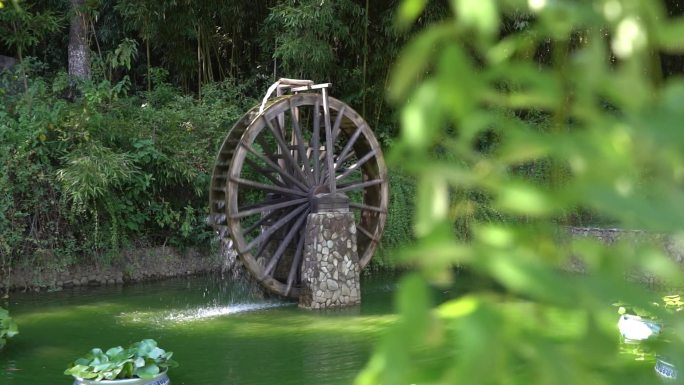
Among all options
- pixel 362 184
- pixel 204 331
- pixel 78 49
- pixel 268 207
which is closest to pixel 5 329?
pixel 204 331

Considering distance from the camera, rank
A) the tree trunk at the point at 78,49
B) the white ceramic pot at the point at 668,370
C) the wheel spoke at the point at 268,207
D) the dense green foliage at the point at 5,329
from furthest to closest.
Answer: the tree trunk at the point at 78,49 → the wheel spoke at the point at 268,207 → the dense green foliage at the point at 5,329 → the white ceramic pot at the point at 668,370

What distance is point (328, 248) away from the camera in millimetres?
→ 7387

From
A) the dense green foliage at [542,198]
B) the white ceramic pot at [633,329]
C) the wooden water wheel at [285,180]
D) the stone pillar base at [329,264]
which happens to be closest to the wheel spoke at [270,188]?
the wooden water wheel at [285,180]

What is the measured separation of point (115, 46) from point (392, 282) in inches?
214

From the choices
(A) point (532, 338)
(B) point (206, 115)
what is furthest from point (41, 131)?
(A) point (532, 338)

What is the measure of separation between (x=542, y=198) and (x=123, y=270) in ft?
28.2

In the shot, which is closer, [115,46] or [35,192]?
[35,192]

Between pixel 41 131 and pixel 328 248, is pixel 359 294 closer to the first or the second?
pixel 328 248

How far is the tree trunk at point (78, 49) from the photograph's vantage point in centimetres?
973

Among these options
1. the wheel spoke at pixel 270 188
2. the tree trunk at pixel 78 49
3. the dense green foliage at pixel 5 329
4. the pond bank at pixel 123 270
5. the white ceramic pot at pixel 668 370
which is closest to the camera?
the white ceramic pot at pixel 668 370

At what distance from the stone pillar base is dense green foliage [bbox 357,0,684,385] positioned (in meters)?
7.05

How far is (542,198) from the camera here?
0.91 feet

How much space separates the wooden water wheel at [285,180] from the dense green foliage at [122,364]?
301 cm

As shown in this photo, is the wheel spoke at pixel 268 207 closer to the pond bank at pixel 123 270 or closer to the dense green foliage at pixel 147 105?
the pond bank at pixel 123 270
